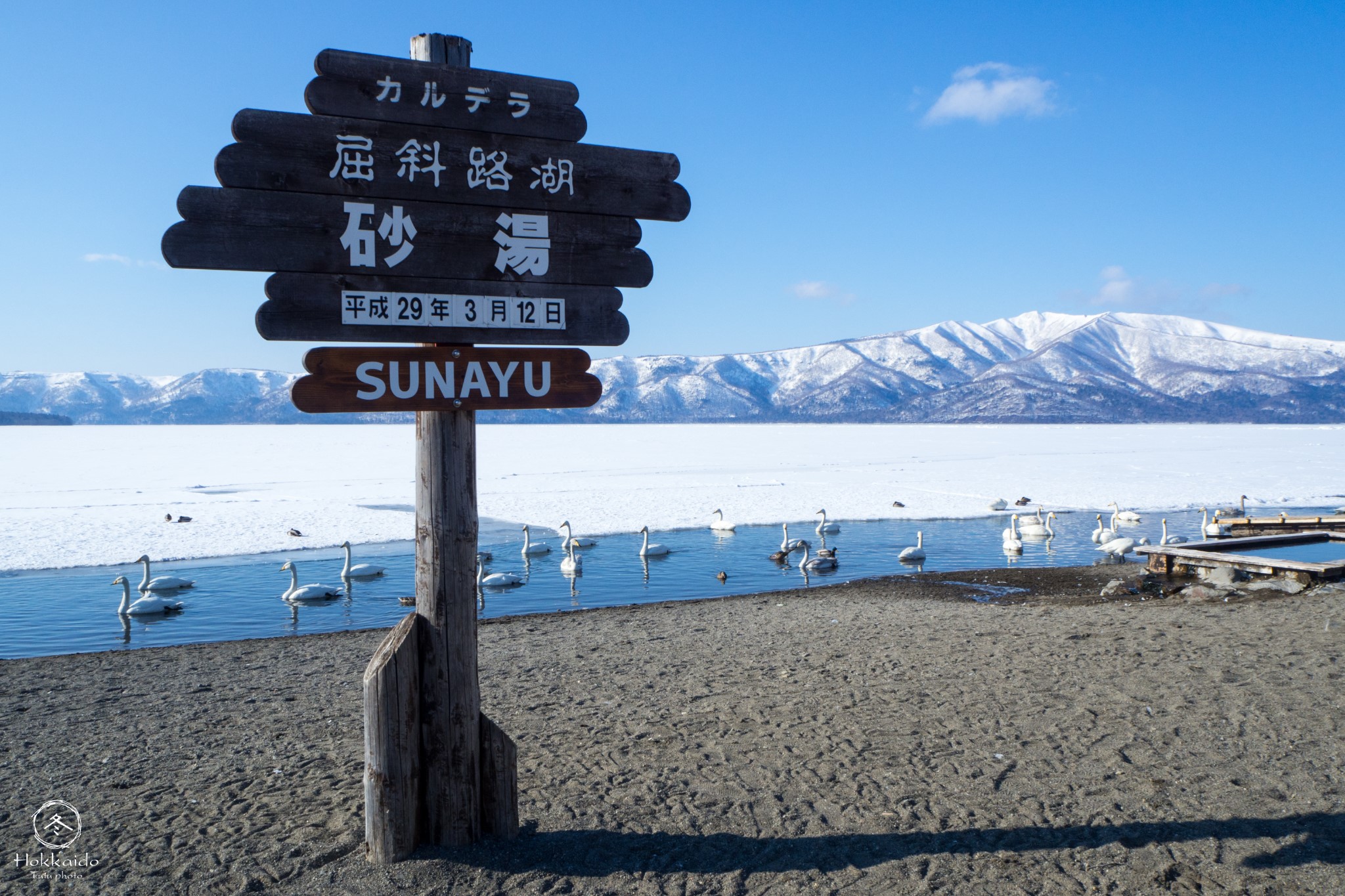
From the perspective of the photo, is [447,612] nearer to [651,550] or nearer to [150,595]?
[150,595]

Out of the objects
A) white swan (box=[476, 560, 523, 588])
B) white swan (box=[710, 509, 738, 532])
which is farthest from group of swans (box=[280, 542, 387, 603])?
white swan (box=[710, 509, 738, 532])

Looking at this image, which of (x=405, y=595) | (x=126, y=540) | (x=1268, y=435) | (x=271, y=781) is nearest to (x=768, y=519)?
(x=405, y=595)

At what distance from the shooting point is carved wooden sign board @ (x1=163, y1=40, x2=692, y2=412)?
11.9 ft

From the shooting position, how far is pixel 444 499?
150 inches

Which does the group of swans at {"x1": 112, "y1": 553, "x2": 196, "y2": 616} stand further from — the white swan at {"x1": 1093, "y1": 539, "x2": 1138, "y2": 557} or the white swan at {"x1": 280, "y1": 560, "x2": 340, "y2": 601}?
the white swan at {"x1": 1093, "y1": 539, "x2": 1138, "y2": 557}

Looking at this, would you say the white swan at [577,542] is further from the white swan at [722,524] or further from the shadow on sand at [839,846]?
the shadow on sand at [839,846]

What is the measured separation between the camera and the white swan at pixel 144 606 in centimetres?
1144

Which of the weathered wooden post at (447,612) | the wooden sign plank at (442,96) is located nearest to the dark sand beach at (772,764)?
the weathered wooden post at (447,612)

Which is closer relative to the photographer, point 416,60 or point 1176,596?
point 416,60

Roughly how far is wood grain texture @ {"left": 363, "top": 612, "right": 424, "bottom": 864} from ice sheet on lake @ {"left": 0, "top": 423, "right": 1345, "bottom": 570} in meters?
14.5

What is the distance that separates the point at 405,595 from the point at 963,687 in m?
8.88

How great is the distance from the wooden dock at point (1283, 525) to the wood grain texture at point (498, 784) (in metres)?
16.1

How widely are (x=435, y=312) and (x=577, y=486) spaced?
24.8 metres

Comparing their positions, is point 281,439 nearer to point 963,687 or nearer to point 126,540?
point 126,540
